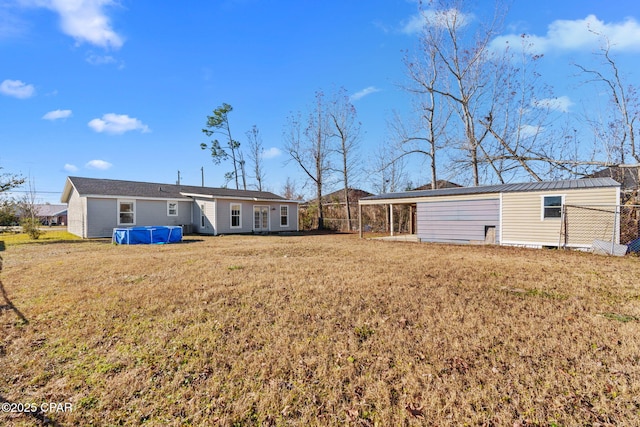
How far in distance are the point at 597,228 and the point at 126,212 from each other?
846 inches

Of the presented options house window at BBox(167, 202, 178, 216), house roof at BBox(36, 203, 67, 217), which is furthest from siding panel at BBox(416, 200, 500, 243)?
house roof at BBox(36, 203, 67, 217)

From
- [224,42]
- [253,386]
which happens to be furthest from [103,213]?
[253,386]

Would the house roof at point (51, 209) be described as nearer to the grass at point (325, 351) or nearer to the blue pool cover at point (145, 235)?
the blue pool cover at point (145, 235)

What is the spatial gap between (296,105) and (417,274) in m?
22.1

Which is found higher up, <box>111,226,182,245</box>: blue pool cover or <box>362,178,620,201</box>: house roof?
<box>362,178,620,201</box>: house roof

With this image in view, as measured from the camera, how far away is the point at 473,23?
56.7ft

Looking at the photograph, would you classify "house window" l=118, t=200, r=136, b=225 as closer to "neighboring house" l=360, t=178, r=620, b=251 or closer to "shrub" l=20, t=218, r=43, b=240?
"shrub" l=20, t=218, r=43, b=240

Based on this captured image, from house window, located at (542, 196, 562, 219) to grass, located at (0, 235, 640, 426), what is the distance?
17.9ft

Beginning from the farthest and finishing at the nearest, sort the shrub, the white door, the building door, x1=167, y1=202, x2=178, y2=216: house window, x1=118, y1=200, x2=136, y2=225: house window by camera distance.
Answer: the building door, x1=167, y1=202, x2=178, y2=216: house window, the white door, x1=118, y1=200, x2=136, y2=225: house window, the shrub

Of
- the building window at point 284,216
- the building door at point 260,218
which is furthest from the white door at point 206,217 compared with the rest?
the building window at point 284,216

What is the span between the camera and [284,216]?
73.7 ft

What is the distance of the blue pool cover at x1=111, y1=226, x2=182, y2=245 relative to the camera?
1357 cm

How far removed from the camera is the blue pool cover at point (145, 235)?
1357cm

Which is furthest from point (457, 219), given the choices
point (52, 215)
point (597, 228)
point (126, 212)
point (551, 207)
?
point (52, 215)
